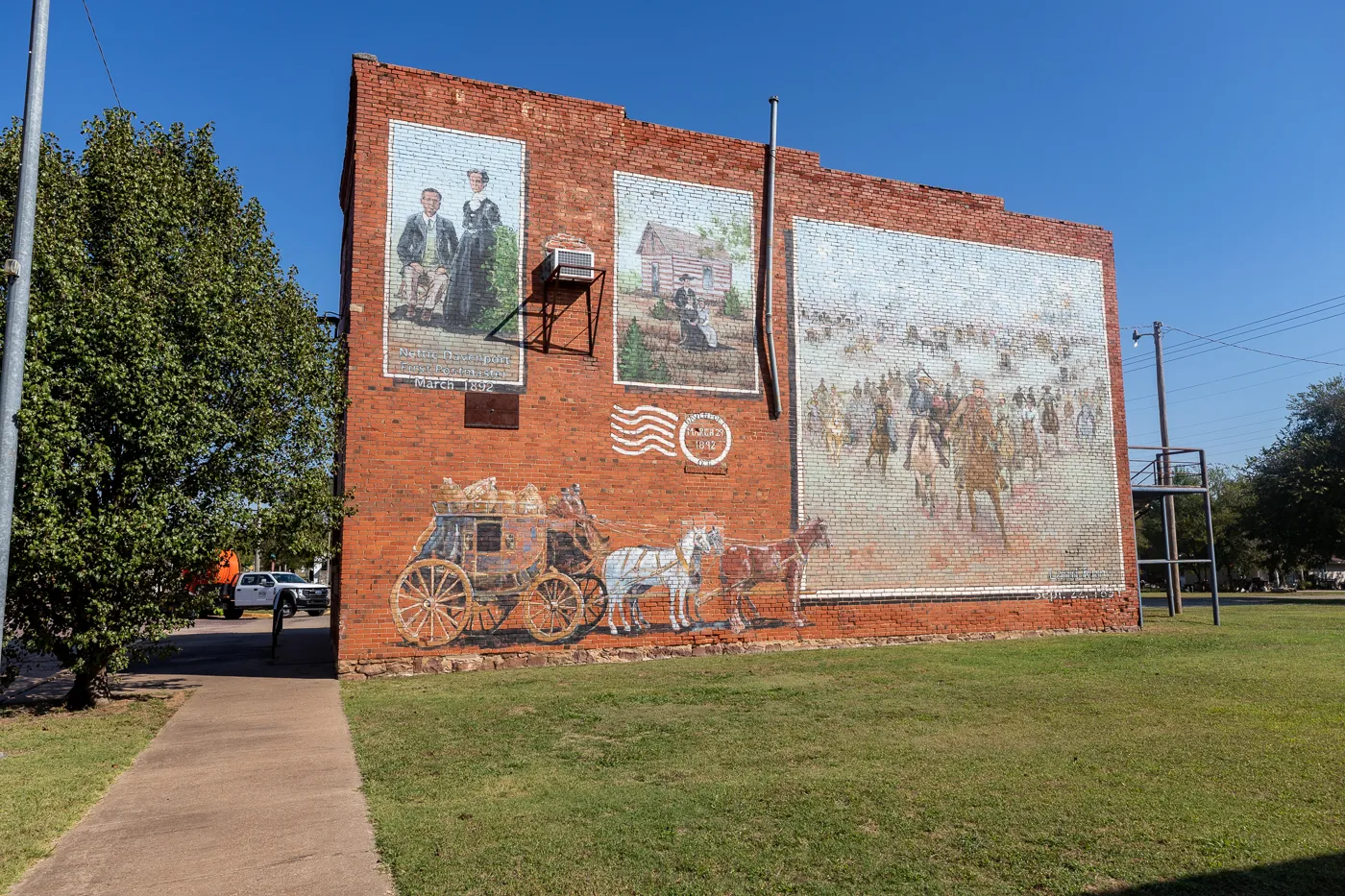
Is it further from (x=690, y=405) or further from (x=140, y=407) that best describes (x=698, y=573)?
(x=140, y=407)

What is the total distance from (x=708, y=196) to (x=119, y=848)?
12.7 meters

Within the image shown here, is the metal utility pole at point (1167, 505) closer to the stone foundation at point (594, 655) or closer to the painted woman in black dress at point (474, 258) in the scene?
the stone foundation at point (594, 655)

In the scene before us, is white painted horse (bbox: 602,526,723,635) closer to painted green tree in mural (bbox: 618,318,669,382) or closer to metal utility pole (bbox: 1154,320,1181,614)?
painted green tree in mural (bbox: 618,318,669,382)

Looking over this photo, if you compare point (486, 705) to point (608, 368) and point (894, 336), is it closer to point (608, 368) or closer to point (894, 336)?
point (608, 368)

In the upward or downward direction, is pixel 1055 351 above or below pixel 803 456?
above

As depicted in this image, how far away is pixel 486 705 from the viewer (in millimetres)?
9375

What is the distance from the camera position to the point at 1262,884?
3.92 metres

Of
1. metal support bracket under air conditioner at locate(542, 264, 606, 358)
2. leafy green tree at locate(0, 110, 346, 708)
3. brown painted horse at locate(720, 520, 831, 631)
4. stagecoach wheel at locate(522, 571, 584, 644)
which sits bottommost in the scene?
stagecoach wheel at locate(522, 571, 584, 644)

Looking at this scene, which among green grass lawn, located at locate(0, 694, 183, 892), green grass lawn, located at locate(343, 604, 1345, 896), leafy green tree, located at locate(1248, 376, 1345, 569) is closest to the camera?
green grass lawn, located at locate(343, 604, 1345, 896)

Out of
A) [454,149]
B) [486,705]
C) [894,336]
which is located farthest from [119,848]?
[894,336]

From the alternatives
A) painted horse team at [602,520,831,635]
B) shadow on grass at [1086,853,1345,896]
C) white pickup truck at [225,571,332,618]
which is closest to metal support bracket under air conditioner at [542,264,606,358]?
painted horse team at [602,520,831,635]

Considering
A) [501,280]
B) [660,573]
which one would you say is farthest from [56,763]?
[501,280]

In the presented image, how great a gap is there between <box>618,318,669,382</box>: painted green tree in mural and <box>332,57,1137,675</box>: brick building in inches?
2.0

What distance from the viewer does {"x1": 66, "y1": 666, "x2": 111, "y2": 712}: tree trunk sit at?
9.88 metres
